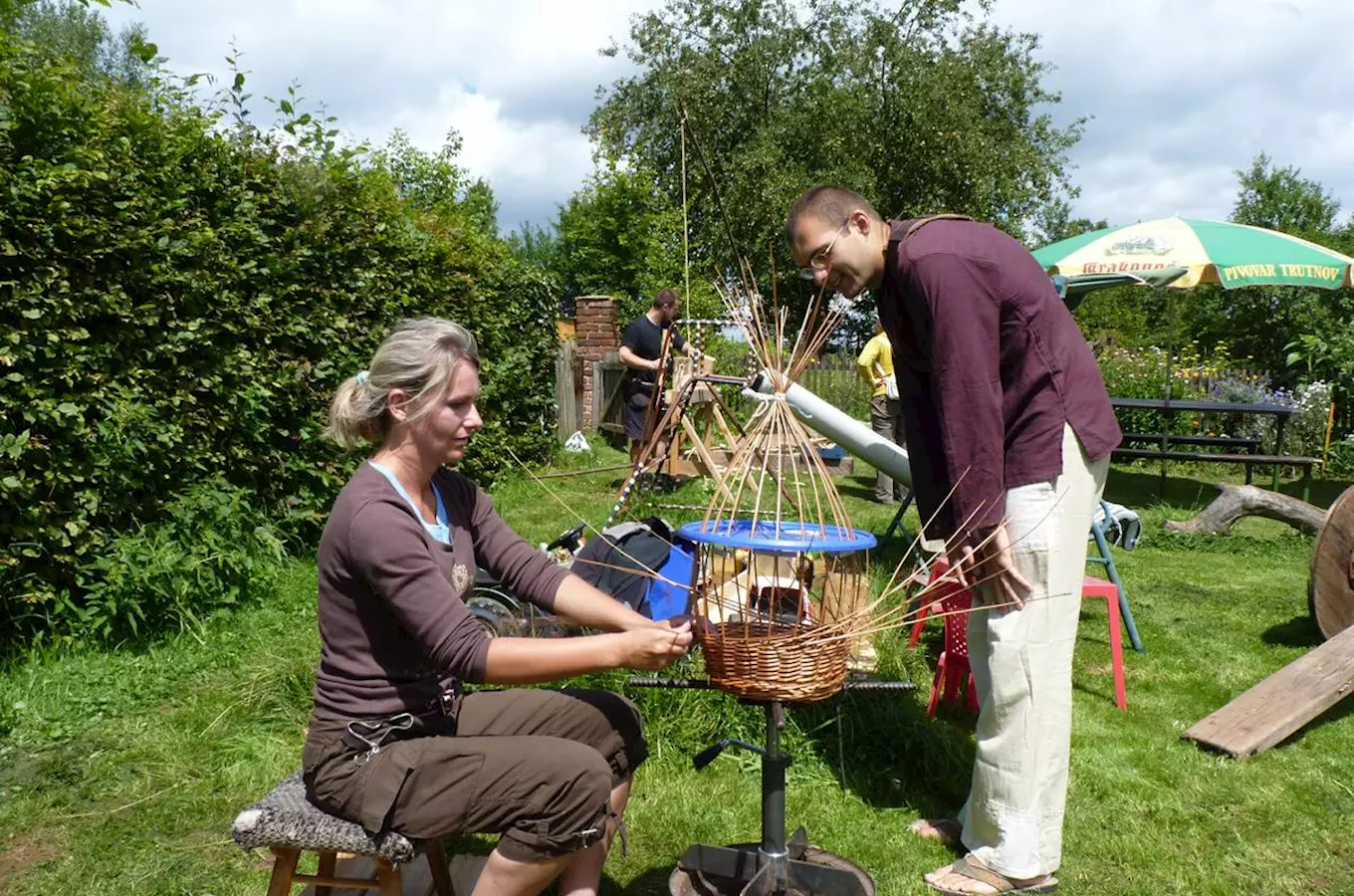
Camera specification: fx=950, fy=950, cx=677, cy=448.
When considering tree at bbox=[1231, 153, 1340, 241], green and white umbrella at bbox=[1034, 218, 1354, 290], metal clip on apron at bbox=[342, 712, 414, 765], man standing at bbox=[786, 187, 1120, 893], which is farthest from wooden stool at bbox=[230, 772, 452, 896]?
tree at bbox=[1231, 153, 1340, 241]

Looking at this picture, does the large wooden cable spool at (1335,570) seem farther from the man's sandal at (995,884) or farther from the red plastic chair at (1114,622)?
the man's sandal at (995,884)

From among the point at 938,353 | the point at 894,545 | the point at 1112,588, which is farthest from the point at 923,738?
the point at 894,545

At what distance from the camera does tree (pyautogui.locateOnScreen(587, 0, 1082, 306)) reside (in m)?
22.4

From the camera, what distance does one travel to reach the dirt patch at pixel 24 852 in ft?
8.89

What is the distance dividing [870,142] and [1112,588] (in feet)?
67.3

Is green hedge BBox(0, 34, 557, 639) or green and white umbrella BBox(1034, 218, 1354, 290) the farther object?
green and white umbrella BBox(1034, 218, 1354, 290)

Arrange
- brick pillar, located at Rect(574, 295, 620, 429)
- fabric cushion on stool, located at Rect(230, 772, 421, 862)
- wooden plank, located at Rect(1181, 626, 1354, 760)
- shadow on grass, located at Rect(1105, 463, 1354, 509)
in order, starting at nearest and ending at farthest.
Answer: fabric cushion on stool, located at Rect(230, 772, 421, 862) < wooden plank, located at Rect(1181, 626, 1354, 760) < shadow on grass, located at Rect(1105, 463, 1354, 509) < brick pillar, located at Rect(574, 295, 620, 429)

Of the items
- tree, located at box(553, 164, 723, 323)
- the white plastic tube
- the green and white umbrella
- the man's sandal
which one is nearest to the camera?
the man's sandal

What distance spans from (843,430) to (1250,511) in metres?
5.62

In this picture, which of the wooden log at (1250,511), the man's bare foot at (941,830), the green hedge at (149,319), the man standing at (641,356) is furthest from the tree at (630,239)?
the man's bare foot at (941,830)

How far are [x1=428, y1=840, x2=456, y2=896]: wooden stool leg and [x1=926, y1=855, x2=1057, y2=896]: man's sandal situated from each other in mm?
1362

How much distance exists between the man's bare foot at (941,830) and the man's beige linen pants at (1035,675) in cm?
27

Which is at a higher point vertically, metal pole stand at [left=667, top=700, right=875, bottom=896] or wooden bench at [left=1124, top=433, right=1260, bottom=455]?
wooden bench at [left=1124, top=433, right=1260, bottom=455]

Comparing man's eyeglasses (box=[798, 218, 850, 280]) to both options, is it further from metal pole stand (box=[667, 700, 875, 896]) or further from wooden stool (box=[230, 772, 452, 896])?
wooden stool (box=[230, 772, 452, 896])
